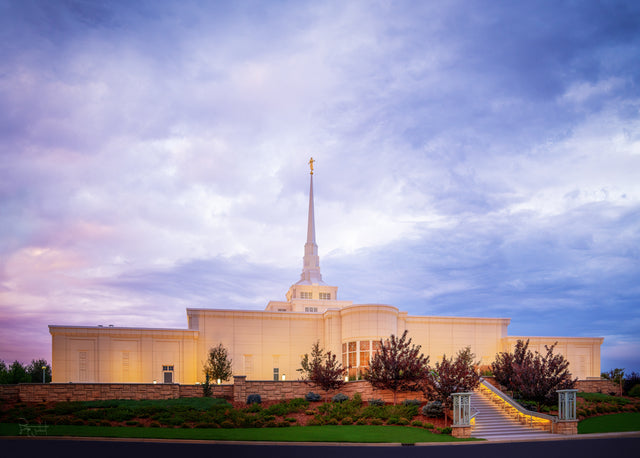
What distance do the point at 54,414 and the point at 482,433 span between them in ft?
76.4

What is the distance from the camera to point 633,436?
87.6ft

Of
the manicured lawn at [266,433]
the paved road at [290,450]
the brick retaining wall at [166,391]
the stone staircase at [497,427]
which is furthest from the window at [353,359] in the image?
the paved road at [290,450]

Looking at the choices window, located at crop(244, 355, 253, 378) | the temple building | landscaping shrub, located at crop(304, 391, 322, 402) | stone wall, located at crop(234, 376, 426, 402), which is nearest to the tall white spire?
the temple building

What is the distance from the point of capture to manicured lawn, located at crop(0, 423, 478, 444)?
78.4ft

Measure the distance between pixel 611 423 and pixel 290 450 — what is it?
20952 millimetres

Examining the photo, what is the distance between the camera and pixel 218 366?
140 ft

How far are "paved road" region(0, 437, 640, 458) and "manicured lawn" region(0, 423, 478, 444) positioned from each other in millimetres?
1340

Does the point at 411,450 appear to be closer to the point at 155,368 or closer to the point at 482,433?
the point at 482,433

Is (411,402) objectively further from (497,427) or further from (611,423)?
(611,423)

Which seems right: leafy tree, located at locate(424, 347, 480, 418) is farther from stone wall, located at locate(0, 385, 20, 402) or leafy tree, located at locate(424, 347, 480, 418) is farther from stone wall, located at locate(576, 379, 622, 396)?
stone wall, located at locate(0, 385, 20, 402)

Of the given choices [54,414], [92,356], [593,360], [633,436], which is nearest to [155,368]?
[92,356]

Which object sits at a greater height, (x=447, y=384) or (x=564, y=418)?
(x=447, y=384)

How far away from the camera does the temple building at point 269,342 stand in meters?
41.9

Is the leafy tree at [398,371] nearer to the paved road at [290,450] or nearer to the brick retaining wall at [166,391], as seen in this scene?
the brick retaining wall at [166,391]
